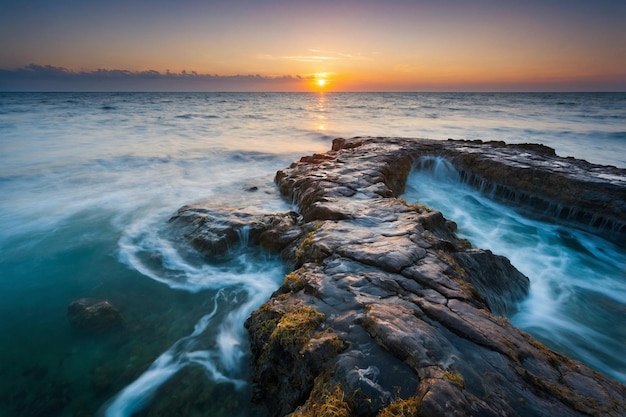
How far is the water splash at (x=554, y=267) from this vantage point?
573 cm

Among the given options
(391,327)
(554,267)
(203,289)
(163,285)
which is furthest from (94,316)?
(554,267)

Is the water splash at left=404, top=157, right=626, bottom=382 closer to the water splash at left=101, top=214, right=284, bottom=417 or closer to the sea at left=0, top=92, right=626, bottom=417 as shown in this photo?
the sea at left=0, top=92, right=626, bottom=417

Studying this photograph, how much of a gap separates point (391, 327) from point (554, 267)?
7146mm

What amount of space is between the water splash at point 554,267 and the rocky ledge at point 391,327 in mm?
755

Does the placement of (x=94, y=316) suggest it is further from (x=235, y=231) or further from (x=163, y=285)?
(x=235, y=231)

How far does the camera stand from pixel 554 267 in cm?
812

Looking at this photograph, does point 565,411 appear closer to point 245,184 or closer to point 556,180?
point 556,180

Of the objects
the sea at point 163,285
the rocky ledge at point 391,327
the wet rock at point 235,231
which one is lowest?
the sea at point 163,285

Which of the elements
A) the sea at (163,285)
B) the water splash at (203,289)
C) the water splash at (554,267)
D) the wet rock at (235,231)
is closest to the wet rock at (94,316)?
the sea at (163,285)

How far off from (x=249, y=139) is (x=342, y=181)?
61.2 ft

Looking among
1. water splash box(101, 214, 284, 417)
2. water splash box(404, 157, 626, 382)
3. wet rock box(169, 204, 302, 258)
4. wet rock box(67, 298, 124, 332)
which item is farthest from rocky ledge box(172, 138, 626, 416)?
wet rock box(67, 298, 124, 332)

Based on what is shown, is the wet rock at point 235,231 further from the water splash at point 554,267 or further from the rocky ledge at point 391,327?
the water splash at point 554,267

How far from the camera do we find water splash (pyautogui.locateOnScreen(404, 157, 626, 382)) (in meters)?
5.73

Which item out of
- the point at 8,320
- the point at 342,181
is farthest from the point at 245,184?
the point at 8,320
